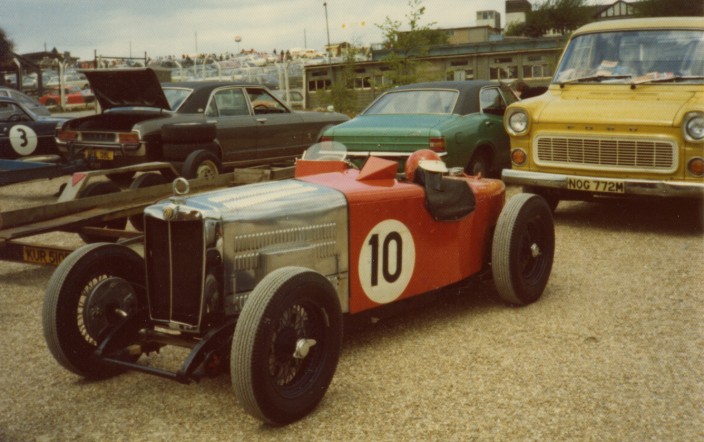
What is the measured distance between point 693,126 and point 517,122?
174cm

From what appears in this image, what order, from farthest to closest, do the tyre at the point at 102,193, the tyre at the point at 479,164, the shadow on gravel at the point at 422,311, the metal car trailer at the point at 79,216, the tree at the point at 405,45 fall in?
the tree at the point at 405,45 < the tyre at the point at 479,164 < the tyre at the point at 102,193 < the metal car trailer at the point at 79,216 < the shadow on gravel at the point at 422,311

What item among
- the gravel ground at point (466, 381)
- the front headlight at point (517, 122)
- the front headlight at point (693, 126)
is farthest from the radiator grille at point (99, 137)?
the front headlight at point (693, 126)

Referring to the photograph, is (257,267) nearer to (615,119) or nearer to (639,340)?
(639,340)

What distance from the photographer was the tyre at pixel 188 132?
9.63 metres

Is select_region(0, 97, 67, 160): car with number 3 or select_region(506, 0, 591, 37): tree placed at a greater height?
select_region(506, 0, 591, 37): tree

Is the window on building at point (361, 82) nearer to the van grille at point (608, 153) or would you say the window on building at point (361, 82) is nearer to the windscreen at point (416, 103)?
the windscreen at point (416, 103)

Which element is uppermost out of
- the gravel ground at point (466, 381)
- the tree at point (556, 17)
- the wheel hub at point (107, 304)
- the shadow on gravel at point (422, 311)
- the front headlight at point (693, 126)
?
the tree at point (556, 17)

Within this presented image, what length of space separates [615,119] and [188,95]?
5.79 m

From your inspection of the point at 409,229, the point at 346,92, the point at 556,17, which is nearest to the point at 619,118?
the point at 409,229

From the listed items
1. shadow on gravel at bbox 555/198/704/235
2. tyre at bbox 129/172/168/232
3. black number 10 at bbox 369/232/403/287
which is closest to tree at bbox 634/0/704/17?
shadow on gravel at bbox 555/198/704/235

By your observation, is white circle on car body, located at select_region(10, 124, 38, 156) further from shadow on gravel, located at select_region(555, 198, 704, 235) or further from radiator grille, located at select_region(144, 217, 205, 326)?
radiator grille, located at select_region(144, 217, 205, 326)

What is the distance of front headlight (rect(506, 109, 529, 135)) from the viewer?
7.98m

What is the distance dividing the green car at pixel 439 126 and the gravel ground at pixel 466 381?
10.3ft

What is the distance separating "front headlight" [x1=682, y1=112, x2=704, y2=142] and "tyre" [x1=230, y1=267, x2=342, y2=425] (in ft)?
15.2
